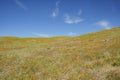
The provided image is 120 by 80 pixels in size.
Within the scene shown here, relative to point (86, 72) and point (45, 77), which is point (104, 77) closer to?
point (86, 72)

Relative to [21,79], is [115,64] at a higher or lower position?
higher

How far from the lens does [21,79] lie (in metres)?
9.34

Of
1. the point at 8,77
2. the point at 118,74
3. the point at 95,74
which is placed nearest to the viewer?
the point at 118,74

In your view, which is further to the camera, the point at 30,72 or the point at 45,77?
the point at 30,72

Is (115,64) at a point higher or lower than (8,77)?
higher

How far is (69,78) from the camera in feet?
28.9

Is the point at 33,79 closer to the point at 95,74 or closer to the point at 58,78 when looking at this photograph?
the point at 58,78

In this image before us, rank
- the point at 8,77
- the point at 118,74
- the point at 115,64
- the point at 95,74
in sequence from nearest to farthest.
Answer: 1. the point at 118,74
2. the point at 95,74
3. the point at 8,77
4. the point at 115,64

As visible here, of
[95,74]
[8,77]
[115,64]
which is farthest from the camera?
[115,64]

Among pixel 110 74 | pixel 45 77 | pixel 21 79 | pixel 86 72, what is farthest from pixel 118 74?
pixel 21 79

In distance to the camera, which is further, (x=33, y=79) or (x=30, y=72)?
(x=30, y=72)

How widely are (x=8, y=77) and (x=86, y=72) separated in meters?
5.14

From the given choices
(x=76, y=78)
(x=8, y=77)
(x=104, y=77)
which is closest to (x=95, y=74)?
(x=104, y=77)

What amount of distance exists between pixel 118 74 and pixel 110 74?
433 millimetres
